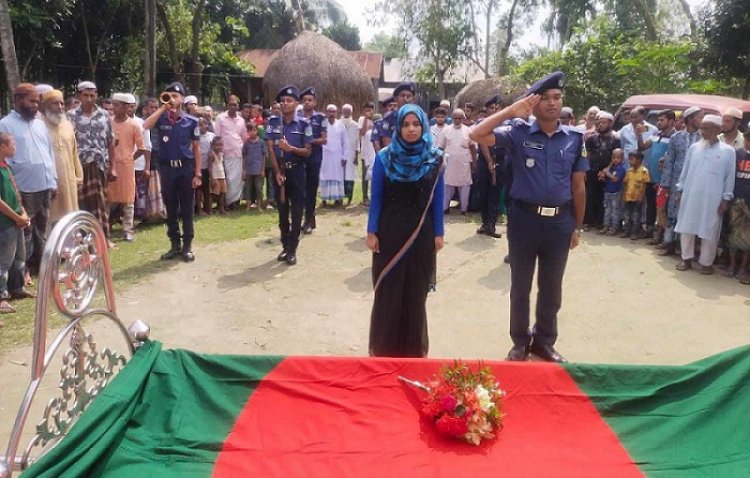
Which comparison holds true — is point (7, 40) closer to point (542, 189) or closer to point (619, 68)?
point (542, 189)

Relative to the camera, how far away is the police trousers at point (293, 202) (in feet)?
A: 21.6

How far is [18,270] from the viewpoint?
17.4 feet

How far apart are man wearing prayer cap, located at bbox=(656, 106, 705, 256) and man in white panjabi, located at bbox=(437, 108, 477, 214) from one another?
2828 mm

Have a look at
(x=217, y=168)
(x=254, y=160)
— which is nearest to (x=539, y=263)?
(x=217, y=168)

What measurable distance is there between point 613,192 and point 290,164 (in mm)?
4495

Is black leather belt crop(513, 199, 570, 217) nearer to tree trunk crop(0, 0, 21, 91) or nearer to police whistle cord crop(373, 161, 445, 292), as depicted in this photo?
police whistle cord crop(373, 161, 445, 292)

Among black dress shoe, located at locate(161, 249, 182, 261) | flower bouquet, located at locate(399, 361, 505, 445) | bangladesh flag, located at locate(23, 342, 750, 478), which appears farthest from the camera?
black dress shoe, located at locate(161, 249, 182, 261)

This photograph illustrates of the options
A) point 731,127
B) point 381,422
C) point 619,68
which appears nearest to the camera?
point 381,422

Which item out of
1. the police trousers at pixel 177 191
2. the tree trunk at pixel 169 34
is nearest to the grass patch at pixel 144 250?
the police trousers at pixel 177 191

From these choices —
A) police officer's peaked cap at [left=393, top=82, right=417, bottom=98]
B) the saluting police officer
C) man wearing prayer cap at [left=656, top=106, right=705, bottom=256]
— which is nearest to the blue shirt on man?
police officer's peaked cap at [left=393, top=82, right=417, bottom=98]

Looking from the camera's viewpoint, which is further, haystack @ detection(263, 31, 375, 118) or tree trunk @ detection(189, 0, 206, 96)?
haystack @ detection(263, 31, 375, 118)

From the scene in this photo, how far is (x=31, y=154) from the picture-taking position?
5375 mm

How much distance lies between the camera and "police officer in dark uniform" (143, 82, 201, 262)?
6328mm

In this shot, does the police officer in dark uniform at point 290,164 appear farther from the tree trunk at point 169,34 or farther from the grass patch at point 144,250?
the tree trunk at point 169,34
